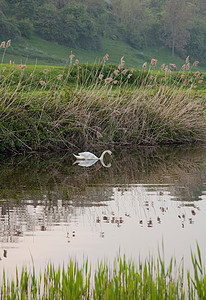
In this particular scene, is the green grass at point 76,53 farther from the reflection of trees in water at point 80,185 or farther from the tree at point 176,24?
the reflection of trees in water at point 80,185

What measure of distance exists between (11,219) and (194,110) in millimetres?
12065

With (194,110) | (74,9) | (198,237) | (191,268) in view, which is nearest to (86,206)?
(198,237)

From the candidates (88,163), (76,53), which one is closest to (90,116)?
(88,163)

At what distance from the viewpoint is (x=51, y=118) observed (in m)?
15.2

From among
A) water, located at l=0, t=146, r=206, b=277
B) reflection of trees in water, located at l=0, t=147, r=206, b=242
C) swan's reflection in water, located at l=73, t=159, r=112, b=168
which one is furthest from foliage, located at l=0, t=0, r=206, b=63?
water, located at l=0, t=146, r=206, b=277

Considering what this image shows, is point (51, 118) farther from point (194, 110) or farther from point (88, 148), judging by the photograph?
point (194, 110)

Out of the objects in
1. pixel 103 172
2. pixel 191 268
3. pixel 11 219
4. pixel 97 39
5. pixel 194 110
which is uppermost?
pixel 97 39

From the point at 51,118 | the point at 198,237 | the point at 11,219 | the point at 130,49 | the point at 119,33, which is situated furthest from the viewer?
the point at 119,33

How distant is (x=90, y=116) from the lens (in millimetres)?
15898

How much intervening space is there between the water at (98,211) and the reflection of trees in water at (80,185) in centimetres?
1

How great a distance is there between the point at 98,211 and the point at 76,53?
6450 cm

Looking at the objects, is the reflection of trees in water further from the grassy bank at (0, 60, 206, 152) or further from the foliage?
the foliage

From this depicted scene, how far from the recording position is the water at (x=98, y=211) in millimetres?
5945

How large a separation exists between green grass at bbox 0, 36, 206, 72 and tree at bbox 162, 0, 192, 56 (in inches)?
79.5
